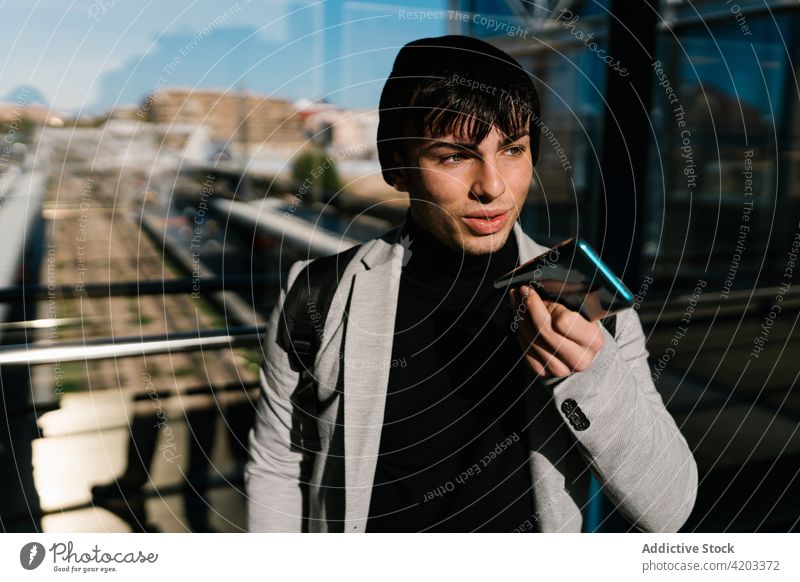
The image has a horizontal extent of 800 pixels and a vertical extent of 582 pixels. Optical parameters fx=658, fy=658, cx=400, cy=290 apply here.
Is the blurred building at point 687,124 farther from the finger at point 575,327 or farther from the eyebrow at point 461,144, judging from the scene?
the finger at point 575,327

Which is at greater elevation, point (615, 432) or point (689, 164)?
point (689, 164)

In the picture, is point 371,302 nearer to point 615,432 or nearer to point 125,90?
point 615,432

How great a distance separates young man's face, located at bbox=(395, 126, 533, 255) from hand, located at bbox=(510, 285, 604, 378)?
105 millimetres

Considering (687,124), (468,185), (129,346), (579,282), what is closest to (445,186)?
(468,185)

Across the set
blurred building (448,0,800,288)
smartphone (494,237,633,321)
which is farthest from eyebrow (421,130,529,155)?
blurred building (448,0,800,288)

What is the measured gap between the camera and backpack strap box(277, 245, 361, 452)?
59cm

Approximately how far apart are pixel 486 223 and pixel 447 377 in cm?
15

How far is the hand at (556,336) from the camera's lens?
19.9 inches

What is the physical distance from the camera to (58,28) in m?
0.63

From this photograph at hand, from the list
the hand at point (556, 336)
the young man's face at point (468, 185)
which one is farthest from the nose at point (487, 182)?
the hand at point (556, 336)
